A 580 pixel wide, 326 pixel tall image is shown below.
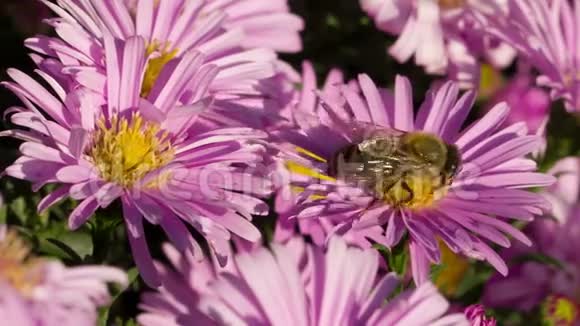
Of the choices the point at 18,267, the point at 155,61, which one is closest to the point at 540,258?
the point at 155,61

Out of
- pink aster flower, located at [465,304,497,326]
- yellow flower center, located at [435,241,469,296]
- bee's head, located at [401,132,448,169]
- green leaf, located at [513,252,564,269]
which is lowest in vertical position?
yellow flower center, located at [435,241,469,296]

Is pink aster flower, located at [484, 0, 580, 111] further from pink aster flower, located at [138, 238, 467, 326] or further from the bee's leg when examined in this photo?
pink aster flower, located at [138, 238, 467, 326]

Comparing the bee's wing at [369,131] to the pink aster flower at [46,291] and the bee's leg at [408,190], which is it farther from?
the pink aster flower at [46,291]

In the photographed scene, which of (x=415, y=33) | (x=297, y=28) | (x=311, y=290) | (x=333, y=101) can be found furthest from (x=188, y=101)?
(x=415, y=33)

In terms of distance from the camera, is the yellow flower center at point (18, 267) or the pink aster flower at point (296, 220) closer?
the yellow flower center at point (18, 267)

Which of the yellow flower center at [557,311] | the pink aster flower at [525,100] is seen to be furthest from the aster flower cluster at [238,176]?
the pink aster flower at [525,100]

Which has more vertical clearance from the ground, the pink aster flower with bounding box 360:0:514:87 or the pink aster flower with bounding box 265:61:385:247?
the pink aster flower with bounding box 360:0:514:87

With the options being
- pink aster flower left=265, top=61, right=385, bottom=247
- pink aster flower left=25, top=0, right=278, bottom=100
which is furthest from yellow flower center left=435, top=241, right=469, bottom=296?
pink aster flower left=25, top=0, right=278, bottom=100
